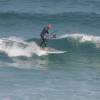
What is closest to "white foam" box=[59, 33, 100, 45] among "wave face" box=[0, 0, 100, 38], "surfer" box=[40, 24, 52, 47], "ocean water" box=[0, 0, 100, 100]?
"ocean water" box=[0, 0, 100, 100]

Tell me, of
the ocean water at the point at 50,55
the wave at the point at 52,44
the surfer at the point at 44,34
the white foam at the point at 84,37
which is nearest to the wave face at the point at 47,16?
the ocean water at the point at 50,55

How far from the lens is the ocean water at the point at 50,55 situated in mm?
23000

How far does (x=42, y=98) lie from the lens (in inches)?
864

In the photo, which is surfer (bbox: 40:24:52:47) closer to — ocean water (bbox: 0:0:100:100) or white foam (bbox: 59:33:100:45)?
ocean water (bbox: 0:0:100:100)

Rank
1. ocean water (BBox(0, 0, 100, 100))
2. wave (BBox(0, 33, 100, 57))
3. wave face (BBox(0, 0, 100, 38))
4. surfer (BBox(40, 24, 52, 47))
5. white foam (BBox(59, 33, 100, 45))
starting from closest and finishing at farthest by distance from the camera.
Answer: ocean water (BBox(0, 0, 100, 100)), surfer (BBox(40, 24, 52, 47)), wave (BBox(0, 33, 100, 57)), white foam (BBox(59, 33, 100, 45)), wave face (BBox(0, 0, 100, 38))

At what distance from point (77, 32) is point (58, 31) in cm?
108

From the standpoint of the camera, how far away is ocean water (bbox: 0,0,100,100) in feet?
75.5

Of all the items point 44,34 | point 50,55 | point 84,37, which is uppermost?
point 44,34

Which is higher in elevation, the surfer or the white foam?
the surfer

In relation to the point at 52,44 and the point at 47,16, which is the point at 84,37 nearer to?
the point at 52,44

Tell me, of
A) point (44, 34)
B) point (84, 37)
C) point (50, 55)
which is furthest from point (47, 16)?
point (50, 55)

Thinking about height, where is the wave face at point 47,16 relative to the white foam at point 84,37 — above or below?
above

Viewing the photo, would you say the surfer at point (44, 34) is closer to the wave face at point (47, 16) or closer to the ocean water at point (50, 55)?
the ocean water at point (50, 55)

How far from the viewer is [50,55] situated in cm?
2902
